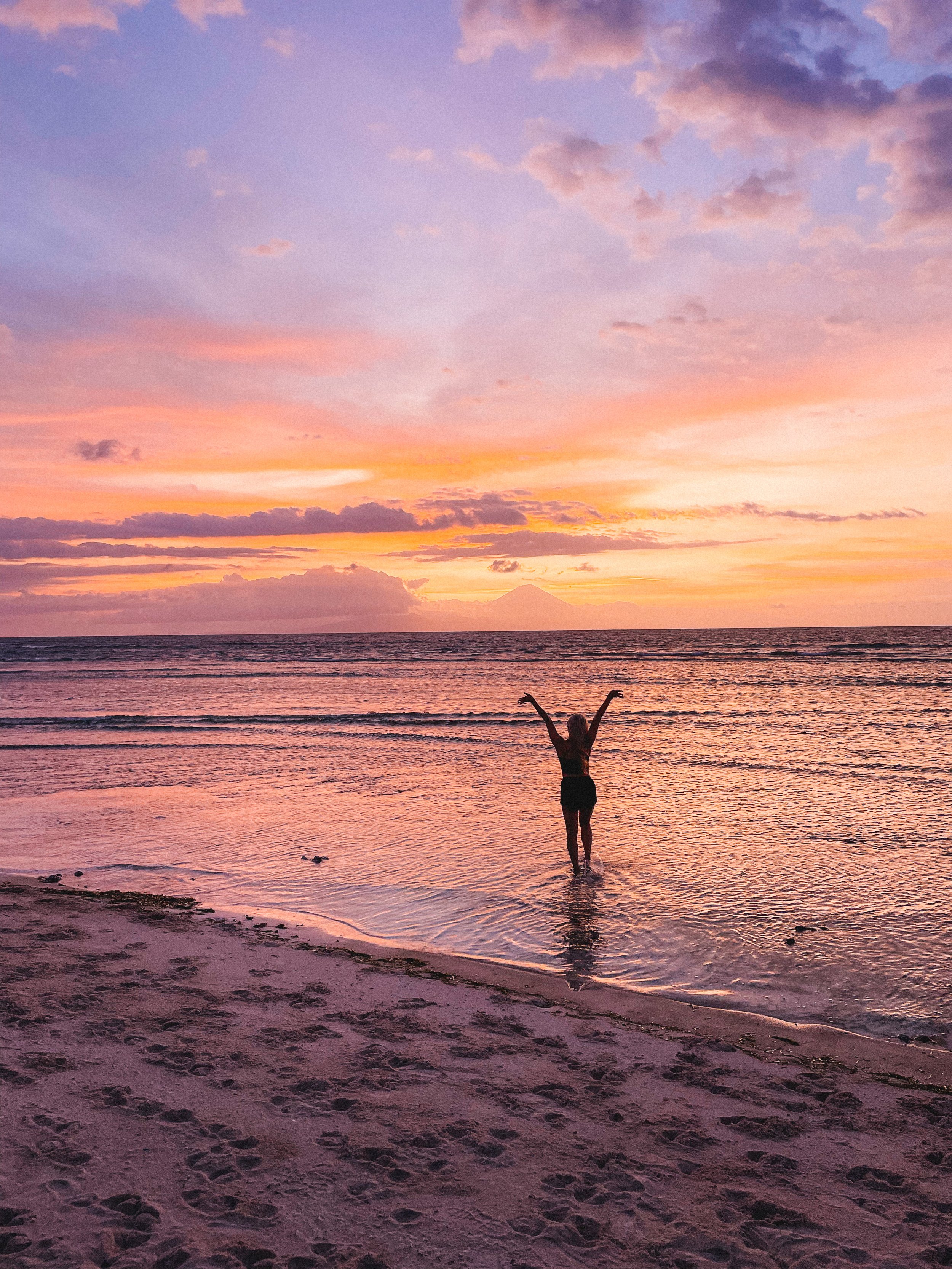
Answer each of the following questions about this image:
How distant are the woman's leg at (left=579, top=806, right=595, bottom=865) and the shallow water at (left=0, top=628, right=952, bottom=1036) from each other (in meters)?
0.45

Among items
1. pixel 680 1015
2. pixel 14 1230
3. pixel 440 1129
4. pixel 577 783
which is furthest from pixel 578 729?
pixel 14 1230

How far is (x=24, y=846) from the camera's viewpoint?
12.6 meters

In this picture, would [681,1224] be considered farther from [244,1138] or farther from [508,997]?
[508,997]

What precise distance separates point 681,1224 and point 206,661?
77.4 metres

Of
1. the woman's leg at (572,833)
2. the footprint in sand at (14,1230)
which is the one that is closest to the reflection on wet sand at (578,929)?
the woman's leg at (572,833)

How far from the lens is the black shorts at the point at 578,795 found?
10984mm

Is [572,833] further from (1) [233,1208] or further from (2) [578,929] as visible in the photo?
(1) [233,1208]

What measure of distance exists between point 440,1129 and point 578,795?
6.68 m

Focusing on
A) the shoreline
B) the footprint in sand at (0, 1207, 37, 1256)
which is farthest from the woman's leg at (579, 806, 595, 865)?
the footprint in sand at (0, 1207, 37, 1256)

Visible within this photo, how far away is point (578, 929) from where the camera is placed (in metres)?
8.74

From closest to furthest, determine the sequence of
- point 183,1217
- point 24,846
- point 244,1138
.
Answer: point 183,1217, point 244,1138, point 24,846

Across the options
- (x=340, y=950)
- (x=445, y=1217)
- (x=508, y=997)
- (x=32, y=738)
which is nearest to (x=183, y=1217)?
(x=445, y=1217)

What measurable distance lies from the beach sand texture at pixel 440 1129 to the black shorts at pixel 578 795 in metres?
4.06

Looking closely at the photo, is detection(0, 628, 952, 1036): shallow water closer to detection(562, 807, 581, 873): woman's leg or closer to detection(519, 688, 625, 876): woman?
detection(562, 807, 581, 873): woman's leg
